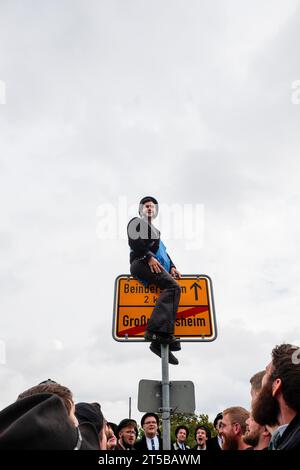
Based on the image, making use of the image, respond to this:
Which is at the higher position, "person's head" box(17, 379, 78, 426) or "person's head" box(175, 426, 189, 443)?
"person's head" box(175, 426, 189, 443)

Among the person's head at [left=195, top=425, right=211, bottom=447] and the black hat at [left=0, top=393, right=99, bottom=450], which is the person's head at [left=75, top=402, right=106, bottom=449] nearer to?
the black hat at [left=0, top=393, right=99, bottom=450]

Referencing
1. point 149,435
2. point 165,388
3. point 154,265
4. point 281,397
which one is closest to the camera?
point 281,397

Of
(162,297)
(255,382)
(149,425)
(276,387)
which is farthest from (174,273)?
(276,387)

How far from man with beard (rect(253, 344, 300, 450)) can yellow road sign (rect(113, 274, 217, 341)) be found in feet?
8.46

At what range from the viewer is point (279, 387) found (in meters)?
2.42

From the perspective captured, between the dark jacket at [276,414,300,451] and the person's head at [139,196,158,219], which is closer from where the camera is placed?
the dark jacket at [276,414,300,451]

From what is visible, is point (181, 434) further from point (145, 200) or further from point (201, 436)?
point (145, 200)

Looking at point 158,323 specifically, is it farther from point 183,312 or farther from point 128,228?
point 128,228

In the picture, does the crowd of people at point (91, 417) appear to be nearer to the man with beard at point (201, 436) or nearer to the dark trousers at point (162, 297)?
the dark trousers at point (162, 297)

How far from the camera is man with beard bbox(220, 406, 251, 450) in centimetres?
404

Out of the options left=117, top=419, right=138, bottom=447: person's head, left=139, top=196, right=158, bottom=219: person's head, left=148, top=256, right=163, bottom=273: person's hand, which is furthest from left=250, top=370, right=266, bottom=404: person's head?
left=117, top=419, right=138, bottom=447: person's head

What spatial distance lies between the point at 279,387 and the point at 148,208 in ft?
11.7

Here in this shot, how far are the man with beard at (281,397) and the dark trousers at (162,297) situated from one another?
2280mm

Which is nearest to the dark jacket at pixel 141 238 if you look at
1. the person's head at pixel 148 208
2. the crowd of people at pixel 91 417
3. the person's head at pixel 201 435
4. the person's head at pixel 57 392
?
the person's head at pixel 148 208
